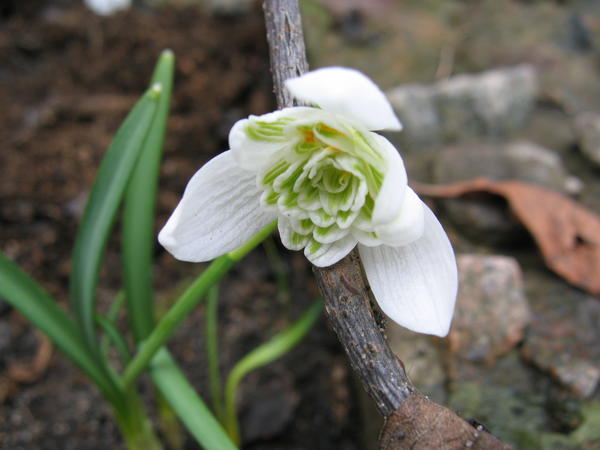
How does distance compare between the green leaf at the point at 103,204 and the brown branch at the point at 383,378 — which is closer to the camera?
the brown branch at the point at 383,378

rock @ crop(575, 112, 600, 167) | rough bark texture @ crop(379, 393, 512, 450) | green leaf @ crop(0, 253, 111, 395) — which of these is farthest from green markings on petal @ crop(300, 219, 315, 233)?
rock @ crop(575, 112, 600, 167)

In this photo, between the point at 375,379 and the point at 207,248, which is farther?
the point at 207,248

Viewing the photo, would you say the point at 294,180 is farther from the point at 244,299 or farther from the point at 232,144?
the point at 244,299

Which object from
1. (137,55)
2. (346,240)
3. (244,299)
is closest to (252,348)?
(244,299)

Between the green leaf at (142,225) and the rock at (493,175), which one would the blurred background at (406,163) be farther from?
the green leaf at (142,225)

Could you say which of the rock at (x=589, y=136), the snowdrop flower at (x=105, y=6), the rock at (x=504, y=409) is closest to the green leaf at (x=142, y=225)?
the rock at (x=504, y=409)
